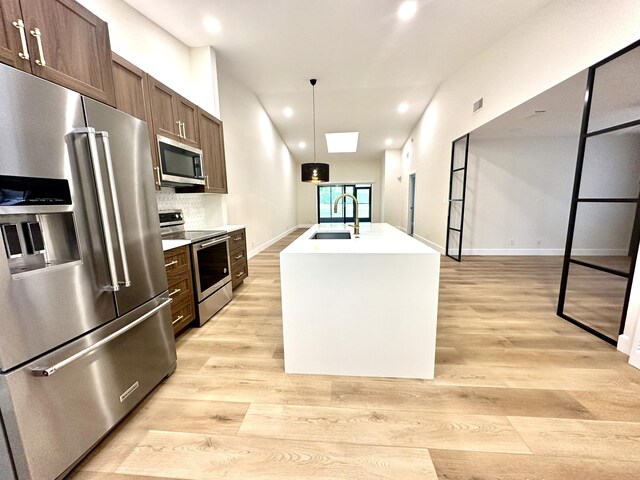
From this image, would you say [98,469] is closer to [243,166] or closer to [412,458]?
[412,458]

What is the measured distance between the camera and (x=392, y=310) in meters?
1.65

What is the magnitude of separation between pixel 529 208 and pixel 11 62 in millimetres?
6887

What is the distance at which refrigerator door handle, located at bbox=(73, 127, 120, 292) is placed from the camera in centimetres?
115

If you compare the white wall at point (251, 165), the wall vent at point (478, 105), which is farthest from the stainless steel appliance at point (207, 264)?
the wall vent at point (478, 105)

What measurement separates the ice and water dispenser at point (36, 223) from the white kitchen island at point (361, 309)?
108cm

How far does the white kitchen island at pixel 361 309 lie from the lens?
160cm

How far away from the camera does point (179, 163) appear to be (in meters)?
2.64

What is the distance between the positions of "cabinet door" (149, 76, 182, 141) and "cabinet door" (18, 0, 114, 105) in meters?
0.72

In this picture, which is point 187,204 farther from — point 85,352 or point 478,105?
point 478,105

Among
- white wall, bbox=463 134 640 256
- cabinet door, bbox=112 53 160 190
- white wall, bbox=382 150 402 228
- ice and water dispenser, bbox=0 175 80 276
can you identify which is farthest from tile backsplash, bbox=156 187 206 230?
white wall, bbox=382 150 402 228

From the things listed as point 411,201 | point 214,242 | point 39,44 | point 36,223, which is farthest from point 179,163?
point 411,201

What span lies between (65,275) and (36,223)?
0.25 meters

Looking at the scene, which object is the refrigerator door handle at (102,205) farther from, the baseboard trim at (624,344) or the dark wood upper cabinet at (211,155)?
the baseboard trim at (624,344)

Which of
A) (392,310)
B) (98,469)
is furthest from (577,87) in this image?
(98,469)
